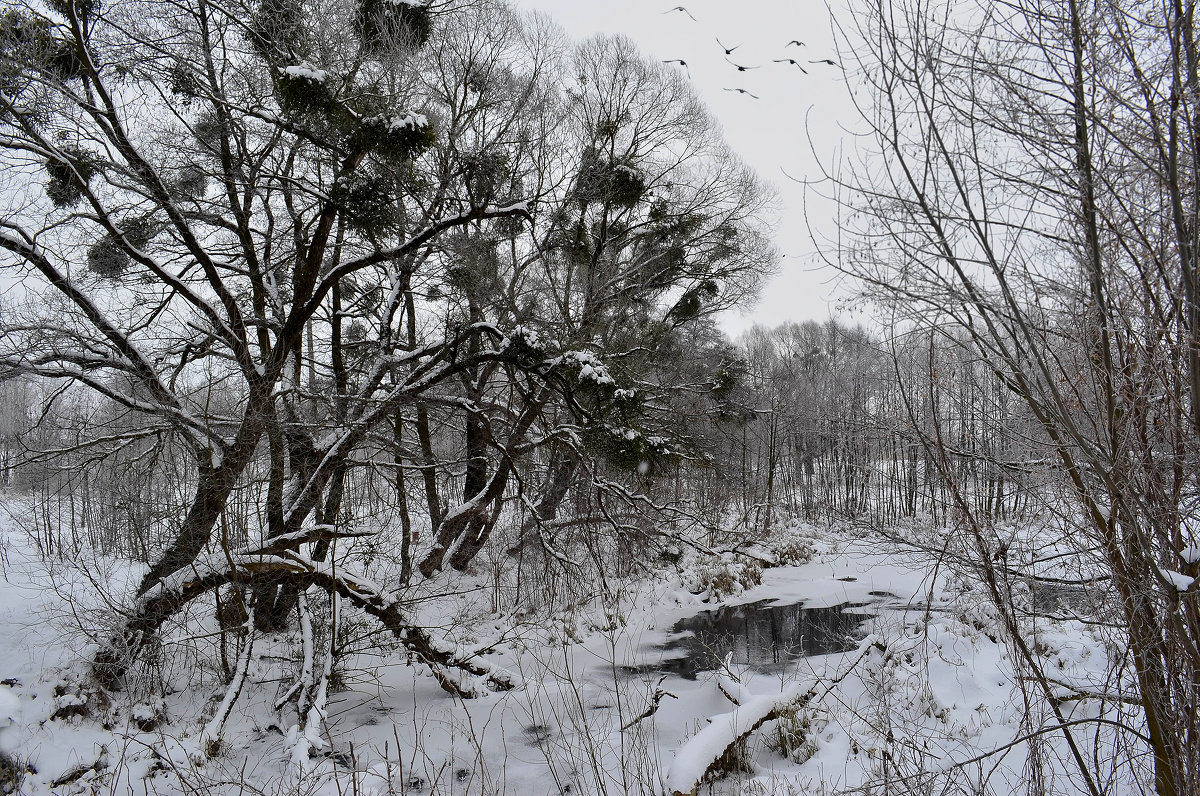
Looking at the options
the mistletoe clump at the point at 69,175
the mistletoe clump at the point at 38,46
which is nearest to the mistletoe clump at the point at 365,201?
the mistletoe clump at the point at 69,175

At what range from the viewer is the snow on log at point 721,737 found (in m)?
3.44

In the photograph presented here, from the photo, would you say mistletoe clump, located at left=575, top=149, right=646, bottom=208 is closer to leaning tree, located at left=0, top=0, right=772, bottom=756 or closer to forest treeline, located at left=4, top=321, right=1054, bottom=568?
Answer: leaning tree, located at left=0, top=0, right=772, bottom=756

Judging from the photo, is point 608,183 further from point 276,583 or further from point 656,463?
point 276,583

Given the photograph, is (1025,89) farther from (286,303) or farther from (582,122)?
(582,122)

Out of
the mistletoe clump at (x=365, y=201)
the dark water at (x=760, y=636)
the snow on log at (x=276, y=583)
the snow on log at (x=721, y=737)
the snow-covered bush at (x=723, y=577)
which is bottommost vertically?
the dark water at (x=760, y=636)

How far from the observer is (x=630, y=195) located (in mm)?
10289

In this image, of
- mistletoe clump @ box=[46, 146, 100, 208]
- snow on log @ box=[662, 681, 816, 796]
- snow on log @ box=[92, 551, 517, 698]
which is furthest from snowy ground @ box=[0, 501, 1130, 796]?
mistletoe clump @ box=[46, 146, 100, 208]

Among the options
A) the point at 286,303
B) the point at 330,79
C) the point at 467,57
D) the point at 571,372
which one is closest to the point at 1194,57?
the point at 571,372

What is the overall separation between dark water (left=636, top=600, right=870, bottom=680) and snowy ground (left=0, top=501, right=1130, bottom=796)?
390mm

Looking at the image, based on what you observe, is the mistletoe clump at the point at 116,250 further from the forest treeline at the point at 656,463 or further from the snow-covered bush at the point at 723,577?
the snow-covered bush at the point at 723,577

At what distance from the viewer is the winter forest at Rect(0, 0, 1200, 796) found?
2330mm

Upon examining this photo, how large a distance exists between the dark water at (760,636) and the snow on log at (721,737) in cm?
155

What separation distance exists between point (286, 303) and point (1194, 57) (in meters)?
8.33

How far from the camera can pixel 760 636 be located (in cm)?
877
